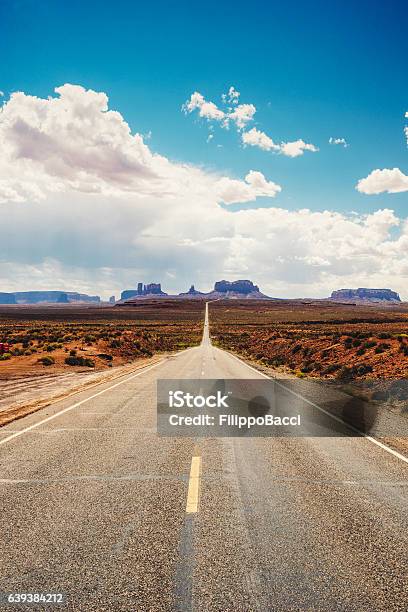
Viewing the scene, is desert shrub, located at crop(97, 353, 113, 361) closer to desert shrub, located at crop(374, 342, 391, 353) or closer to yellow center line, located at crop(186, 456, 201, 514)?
desert shrub, located at crop(374, 342, 391, 353)

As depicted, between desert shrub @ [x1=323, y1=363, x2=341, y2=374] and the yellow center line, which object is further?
desert shrub @ [x1=323, y1=363, x2=341, y2=374]

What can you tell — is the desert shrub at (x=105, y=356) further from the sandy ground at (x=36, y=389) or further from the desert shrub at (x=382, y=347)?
the desert shrub at (x=382, y=347)

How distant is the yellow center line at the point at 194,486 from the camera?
5969 mm

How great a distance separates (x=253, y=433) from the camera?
10539 mm

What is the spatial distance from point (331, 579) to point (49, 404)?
1230 cm

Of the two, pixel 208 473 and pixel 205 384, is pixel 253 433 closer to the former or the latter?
pixel 208 473

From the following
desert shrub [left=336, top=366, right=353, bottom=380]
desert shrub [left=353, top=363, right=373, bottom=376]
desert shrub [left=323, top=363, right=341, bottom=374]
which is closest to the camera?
desert shrub [left=353, top=363, right=373, bottom=376]

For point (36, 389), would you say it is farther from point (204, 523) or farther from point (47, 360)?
point (204, 523)

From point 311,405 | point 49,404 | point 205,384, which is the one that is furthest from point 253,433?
point 205,384

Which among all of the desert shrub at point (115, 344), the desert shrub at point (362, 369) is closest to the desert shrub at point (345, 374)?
the desert shrub at point (362, 369)

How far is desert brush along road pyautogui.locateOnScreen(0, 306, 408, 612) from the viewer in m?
4.09

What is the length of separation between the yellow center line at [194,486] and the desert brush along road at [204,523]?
0.03 m

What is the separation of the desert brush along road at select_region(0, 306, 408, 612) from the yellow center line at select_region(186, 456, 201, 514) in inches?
1.1

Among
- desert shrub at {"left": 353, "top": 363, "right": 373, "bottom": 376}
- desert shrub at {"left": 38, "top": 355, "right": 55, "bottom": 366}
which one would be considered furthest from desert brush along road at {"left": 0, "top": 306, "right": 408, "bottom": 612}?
desert shrub at {"left": 38, "top": 355, "right": 55, "bottom": 366}
